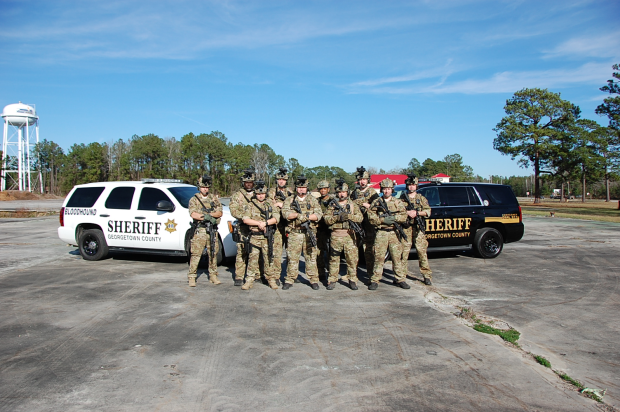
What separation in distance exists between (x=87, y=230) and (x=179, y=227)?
2538mm

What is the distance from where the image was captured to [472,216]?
9.70 m

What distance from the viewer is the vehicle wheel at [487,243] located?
980 centimetres

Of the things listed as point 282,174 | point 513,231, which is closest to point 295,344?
point 282,174

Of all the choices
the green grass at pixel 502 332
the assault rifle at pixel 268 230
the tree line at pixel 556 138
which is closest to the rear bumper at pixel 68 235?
the assault rifle at pixel 268 230

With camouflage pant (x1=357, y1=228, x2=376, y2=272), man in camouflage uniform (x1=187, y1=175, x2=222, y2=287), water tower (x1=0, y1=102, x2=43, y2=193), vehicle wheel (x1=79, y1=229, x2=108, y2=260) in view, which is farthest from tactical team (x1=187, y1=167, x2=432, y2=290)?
water tower (x1=0, y1=102, x2=43, y2=193)

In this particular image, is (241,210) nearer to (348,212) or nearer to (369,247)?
(348,212)

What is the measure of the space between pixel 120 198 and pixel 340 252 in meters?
5.48

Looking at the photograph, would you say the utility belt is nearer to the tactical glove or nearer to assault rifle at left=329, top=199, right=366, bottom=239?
assault rifle at left=329, top=199, right=366, bottom=239

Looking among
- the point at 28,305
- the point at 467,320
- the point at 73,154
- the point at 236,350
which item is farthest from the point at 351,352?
the point at 73,154

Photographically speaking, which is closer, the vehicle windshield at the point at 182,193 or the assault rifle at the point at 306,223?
the assault rifle at the point at 306,223

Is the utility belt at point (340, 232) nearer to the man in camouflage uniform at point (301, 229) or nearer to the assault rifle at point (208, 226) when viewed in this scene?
the man in camouflage uniform at point (301, 229)

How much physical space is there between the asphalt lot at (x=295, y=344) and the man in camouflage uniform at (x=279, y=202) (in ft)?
2.23

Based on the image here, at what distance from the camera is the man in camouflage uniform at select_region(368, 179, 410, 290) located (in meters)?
6.94

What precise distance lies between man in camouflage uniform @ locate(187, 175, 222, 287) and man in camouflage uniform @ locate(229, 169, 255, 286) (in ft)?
1.50
